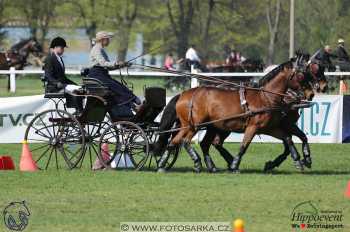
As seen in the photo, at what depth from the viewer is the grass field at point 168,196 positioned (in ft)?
34.4

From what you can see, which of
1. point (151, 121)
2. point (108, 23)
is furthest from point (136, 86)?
point (108, 23)

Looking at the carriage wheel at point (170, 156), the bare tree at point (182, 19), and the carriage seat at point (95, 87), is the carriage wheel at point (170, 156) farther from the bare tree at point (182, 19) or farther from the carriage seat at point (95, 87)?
the bare tree at point (182, 19)

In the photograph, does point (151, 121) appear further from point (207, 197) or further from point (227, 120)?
point (207, 197)

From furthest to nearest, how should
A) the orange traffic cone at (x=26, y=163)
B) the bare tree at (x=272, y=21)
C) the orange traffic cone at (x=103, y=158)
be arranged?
the bare tree at (x=272, y=21) → the orange traffic cone at (x=103, y=158) → the orange traffic cone at (x=26, y=163)

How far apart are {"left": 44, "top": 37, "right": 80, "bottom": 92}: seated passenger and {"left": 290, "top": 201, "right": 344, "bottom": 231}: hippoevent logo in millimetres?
5080

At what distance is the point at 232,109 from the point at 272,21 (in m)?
48.9

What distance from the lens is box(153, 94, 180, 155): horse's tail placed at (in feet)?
49.8

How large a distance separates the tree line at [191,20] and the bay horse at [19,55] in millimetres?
12560

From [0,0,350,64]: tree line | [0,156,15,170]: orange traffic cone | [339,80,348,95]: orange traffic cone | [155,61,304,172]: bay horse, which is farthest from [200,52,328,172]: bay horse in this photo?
[0,0,350,64]: tree line

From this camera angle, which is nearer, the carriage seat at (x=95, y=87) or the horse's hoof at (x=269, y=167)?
the carriage seat at (x=95, y=87)

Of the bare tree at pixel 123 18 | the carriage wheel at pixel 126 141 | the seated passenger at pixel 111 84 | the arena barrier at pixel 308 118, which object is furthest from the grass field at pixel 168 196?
the bare tree at pixel 123 18

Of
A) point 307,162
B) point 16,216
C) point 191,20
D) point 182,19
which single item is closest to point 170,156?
point 307,162

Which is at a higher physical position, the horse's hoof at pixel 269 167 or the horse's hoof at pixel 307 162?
the horse's hoof at pixel 307 162

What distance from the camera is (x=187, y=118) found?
15.2m
